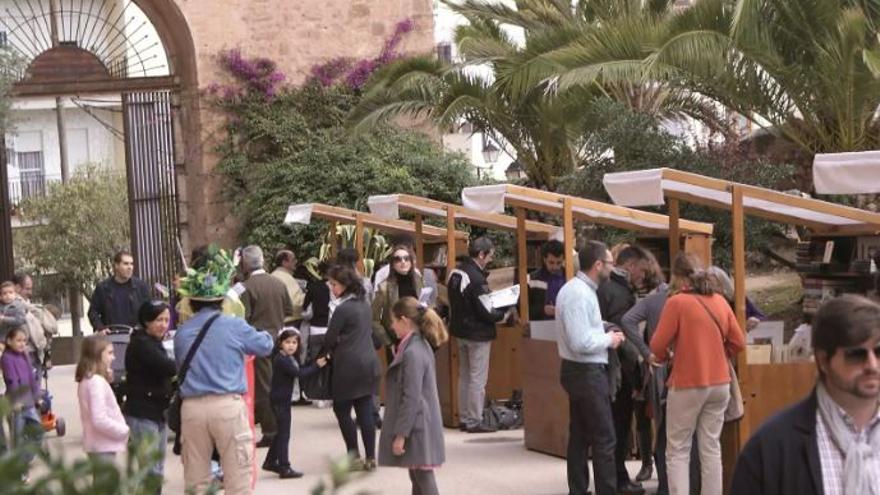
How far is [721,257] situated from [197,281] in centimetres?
1086

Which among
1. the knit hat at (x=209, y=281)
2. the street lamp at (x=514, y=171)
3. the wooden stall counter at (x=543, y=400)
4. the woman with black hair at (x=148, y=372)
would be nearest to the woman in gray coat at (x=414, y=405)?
the knit hat at (x=209, y=281)

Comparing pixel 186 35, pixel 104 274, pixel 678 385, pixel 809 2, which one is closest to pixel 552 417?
pixel 678 385

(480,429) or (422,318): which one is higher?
(422,318)

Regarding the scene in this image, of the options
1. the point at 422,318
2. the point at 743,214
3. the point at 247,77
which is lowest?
the point at 422,318

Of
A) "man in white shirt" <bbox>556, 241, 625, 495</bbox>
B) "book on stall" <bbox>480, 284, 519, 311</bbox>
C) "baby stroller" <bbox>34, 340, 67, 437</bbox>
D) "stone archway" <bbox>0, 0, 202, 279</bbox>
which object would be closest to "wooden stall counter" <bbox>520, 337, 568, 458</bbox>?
"book on stall" <bbox>480, 284, 519, 311</bbox>

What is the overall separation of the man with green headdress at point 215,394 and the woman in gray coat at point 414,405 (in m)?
0.78

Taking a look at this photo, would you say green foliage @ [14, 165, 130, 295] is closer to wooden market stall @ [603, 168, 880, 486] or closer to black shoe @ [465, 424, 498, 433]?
black shoe @ [465, 424, 498, 433]

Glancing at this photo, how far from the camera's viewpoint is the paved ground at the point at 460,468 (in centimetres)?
1152

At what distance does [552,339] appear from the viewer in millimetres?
12695

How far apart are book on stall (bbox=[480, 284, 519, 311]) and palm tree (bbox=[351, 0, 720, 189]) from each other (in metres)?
5.43

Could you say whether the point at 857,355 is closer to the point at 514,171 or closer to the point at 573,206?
the point at 573,206

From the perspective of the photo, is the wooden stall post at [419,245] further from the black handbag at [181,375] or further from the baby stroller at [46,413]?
the black handbag at [181,375]

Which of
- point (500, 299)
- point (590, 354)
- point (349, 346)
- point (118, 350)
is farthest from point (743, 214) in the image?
point (118, 350)

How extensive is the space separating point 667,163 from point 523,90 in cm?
250
